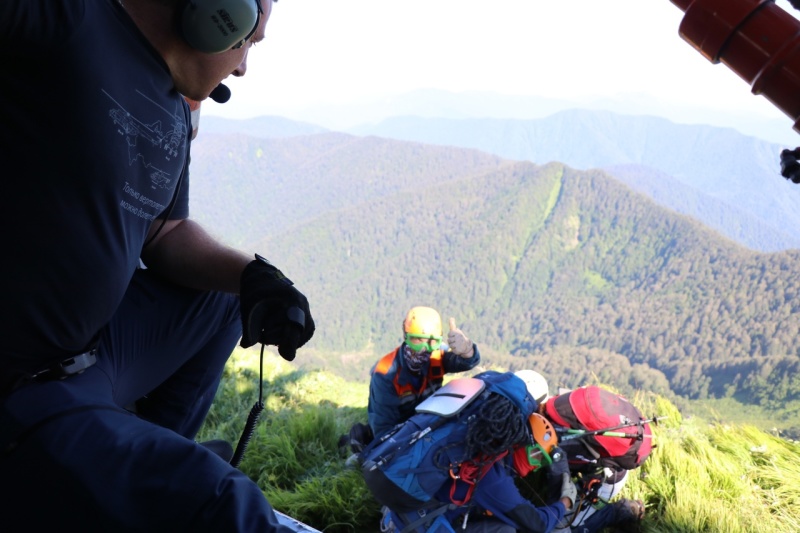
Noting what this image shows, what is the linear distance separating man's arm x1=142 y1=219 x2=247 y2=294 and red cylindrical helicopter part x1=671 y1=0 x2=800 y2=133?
5.08ft

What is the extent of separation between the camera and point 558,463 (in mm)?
3859

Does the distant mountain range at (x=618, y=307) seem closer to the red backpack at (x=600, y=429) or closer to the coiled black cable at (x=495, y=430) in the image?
the red backpack at (x=600, y=429)

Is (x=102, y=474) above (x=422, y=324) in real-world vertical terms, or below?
above

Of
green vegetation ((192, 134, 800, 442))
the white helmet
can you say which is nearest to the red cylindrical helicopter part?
the white helmet

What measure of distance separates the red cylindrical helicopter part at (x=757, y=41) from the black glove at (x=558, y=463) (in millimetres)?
3108

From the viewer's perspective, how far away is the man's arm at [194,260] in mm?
2117

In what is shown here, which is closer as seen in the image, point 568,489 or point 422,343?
point 568,489

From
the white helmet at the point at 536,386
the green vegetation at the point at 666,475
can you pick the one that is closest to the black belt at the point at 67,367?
the green vegetation at the point at 666,475

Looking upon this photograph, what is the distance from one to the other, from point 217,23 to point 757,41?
1.25 m

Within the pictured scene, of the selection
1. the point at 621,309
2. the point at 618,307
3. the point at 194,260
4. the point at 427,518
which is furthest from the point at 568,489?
the point at 618,307

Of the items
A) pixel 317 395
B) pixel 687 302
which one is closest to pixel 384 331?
pixel 687 302

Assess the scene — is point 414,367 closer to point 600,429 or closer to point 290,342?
point 600,429

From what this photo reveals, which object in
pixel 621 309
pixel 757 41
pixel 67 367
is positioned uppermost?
pixel 757 41

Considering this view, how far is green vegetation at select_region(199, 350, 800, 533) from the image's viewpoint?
3.62 meters
